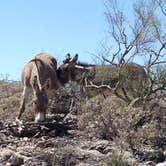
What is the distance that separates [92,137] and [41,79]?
288 centimetres

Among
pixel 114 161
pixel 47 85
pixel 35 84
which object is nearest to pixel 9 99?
pixel 47 85

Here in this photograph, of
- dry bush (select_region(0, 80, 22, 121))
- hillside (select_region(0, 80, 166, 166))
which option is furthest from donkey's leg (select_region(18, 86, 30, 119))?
dry bush (select_region(0, 80, 22, 121))

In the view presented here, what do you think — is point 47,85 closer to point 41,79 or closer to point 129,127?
point 41,79

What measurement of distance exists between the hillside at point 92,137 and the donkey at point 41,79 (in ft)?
1.28

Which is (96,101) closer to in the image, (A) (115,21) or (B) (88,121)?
(B) (88,121)

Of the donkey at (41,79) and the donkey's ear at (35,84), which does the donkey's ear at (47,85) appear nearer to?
the donkey at (41,79)

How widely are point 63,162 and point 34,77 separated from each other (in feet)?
17.3

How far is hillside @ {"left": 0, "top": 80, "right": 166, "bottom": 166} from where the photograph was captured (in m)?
12.6

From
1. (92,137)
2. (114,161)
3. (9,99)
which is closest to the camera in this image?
(114,161)

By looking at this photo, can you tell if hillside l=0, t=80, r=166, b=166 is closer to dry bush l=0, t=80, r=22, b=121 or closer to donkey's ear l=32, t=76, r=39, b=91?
dry bush l=0, t=80, r=22, b=121

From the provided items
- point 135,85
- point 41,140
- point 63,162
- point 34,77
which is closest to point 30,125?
point 41,140

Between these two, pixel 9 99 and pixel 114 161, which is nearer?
pixel 114 161

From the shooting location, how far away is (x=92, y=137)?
593 inches

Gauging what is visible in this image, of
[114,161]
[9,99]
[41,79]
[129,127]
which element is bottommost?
[114,161]
